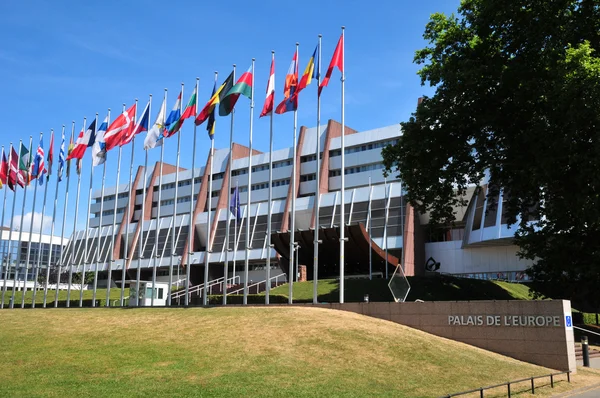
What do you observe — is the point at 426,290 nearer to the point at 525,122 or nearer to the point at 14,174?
the point at 525,122

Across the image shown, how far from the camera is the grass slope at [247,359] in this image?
557 inches

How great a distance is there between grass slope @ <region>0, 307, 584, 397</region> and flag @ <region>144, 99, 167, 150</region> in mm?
12611

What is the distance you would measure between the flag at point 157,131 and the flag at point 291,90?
8.47m

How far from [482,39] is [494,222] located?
78.3 ft

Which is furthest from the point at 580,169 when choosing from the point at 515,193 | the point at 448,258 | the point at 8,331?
the point at 448,258

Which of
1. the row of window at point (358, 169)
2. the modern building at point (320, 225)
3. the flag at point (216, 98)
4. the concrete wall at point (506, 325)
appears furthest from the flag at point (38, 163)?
the row of window at point (358, 169)

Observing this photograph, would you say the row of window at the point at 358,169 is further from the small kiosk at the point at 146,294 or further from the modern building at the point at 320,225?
the small kiosk at the point at 146,294

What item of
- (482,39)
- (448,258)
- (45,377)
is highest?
(482,39)

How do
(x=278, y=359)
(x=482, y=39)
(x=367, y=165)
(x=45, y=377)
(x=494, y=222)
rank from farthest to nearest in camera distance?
(x=367, y=165) < (x=494, y=222) < (x=482, y=39) < (x=278, y=359) < (x=45, y=377)

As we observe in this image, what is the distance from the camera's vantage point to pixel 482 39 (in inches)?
1079

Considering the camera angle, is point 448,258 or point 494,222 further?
point 448,258

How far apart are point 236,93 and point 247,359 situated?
56.1ft

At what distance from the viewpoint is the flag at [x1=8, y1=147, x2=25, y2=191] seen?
40.9 meters

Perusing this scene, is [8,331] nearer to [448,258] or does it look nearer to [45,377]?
A: [45,377]
